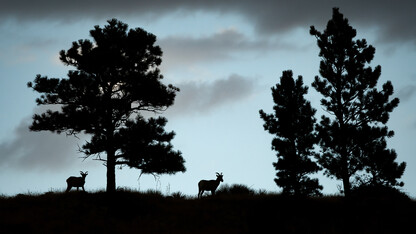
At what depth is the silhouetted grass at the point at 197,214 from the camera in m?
18.4

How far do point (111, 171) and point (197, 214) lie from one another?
574 cm

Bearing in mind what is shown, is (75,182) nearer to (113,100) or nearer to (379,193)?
(113,100)

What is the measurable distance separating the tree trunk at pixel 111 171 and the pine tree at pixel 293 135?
556 inches

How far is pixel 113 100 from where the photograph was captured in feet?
78.9

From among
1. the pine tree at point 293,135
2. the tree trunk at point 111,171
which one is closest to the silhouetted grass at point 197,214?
the tree trunk at point 111,171

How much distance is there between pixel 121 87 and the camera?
2455 centimetres

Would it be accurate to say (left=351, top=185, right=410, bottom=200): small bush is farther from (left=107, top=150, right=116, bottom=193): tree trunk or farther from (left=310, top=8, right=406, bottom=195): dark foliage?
(left=107, top=150, right=116, bottom=193): tree trunk

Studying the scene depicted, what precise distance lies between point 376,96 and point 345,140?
3.80 meters

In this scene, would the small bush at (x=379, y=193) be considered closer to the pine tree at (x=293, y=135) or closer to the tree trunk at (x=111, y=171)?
the pine tree at (x=293, y=135)

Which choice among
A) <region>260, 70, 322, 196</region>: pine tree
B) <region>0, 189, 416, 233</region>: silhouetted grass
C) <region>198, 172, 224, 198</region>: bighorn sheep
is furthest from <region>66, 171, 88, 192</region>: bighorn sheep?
<region>260, 70, 322, 196</region>: pine tree

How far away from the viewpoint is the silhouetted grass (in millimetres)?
18375

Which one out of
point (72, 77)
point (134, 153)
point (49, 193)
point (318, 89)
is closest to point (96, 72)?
point (72, 77)

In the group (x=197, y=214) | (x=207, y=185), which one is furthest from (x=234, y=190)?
(x=197, y=214)

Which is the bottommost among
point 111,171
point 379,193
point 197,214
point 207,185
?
point 197,214
